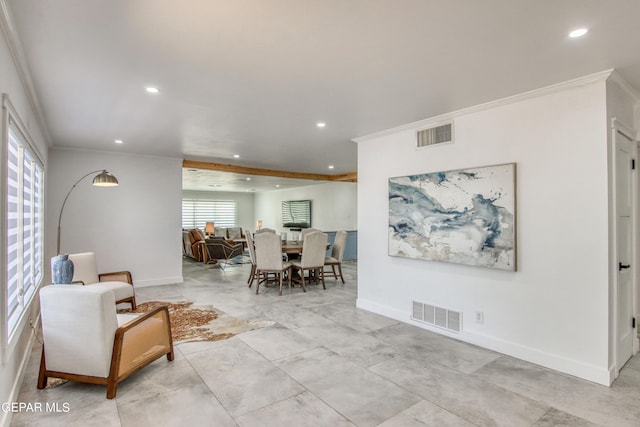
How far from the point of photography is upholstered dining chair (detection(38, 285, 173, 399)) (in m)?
2.37

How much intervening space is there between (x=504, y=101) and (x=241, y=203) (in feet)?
41.4

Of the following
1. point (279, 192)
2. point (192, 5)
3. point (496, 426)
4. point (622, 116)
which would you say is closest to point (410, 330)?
point (496, 426)

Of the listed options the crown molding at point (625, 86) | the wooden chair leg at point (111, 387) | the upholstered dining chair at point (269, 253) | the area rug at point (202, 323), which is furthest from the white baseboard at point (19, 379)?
the crown molding at point (625, 86)

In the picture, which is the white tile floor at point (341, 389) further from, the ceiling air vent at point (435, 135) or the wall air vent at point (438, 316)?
the ceiling air vent at point (435, 135)

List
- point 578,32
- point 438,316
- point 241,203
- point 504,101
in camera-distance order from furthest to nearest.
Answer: point 241,203 → point 438,316 → point 504,101 → point 578,32

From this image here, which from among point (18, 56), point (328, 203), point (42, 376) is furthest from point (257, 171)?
point (42, 376)

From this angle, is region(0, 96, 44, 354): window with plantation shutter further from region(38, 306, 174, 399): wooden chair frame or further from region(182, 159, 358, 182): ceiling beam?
region(182, 159, 358, 182): ceiling beam

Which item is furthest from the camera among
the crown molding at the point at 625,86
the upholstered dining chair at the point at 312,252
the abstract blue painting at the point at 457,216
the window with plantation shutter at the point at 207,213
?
the window with plantation shutter at the point at 207,213

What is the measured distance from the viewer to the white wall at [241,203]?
45.6ft

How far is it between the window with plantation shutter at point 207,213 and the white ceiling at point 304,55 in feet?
31.9

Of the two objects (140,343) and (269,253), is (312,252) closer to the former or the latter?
(269,253)

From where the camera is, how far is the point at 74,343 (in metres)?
2.41

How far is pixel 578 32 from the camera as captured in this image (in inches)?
78.1

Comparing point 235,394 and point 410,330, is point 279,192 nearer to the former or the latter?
point 410,330
